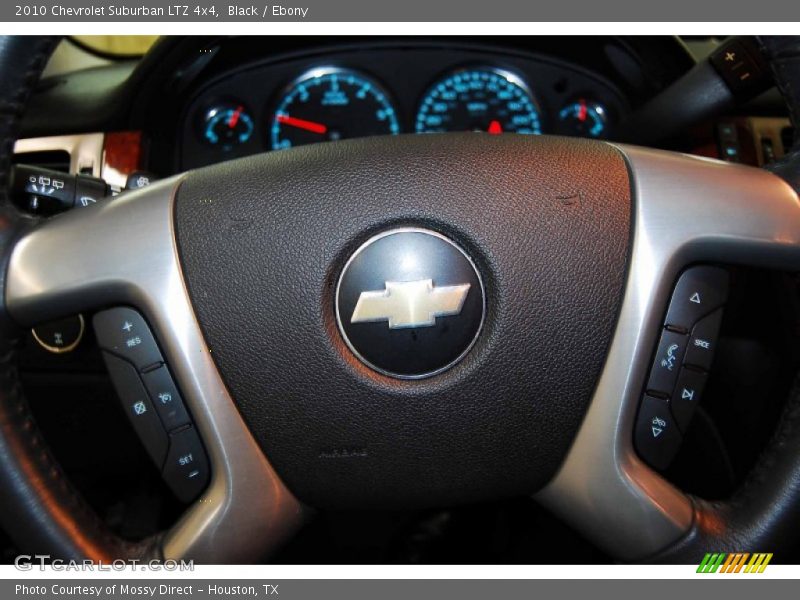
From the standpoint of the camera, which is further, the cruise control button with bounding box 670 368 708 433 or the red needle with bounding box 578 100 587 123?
the red needle with bounding box 578 100 587 123

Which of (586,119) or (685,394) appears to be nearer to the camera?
(685,394)

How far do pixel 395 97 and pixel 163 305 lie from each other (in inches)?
45.4

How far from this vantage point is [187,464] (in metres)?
0.72

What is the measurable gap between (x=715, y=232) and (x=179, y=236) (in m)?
0.51

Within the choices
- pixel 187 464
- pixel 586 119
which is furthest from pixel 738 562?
pixel 586 119

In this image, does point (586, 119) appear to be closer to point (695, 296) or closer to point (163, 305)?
point (695, 296)

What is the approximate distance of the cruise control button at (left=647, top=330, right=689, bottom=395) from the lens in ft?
2.36

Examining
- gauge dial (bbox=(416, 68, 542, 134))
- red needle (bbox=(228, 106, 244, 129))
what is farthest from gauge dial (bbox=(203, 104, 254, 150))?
gauge dial (bbox=(416, 68, 542, 134))

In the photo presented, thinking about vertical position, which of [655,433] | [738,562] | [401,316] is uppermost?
[401,316]

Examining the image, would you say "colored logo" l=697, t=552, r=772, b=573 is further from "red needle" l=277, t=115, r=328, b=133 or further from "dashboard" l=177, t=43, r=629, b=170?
"red needle" l=277, t=115, r=328, b=133

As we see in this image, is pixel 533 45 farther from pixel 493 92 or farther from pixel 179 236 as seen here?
pixel 179 236

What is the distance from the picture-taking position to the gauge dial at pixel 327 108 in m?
1.69

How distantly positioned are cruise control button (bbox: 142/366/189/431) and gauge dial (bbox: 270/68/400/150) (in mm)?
1059

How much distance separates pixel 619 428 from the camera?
27.9 inches
